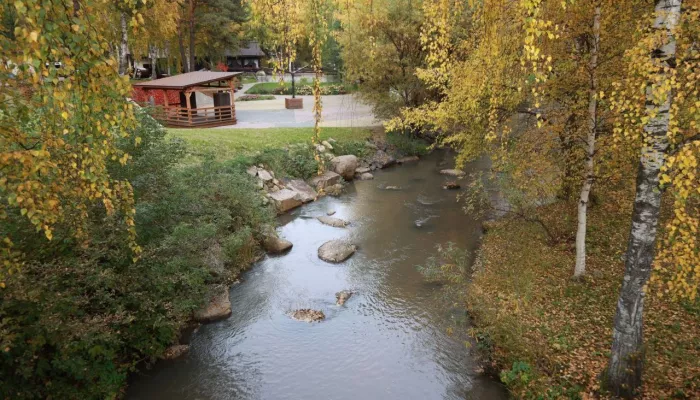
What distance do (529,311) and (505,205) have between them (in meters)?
8.13

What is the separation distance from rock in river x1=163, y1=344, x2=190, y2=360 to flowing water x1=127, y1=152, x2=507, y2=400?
15 centimetres

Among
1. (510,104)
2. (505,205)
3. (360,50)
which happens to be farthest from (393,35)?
(510,104)

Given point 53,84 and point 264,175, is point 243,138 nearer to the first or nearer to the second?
point 264,175

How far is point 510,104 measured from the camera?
11.9m

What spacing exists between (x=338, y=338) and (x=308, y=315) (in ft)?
4.05

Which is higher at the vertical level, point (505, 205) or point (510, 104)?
point (510, 104)

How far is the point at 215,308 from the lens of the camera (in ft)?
A: 35.8

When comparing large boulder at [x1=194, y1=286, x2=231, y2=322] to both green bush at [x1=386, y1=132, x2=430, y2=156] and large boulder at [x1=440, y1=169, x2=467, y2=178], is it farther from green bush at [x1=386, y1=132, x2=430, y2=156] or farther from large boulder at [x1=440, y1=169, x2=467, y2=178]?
green bush at [x1=386, y1=132, x2=430, y2=156]

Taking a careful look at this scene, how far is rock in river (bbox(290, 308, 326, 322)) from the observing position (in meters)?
10.8

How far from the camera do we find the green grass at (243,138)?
64.8ft

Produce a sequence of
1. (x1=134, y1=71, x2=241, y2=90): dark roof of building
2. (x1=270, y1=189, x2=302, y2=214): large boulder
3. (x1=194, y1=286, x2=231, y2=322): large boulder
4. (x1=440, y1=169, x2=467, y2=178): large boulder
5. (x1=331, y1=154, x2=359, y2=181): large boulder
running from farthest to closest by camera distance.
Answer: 1. (x1=134, y1=71, x2=241, y2=90): dark roof of building
2. (x1=440, y1=169, x2=467, y2=178): large boulder
3. (x1=331, y1=154, x2=359, y2=181): large boulder
4. (x1=270, y1=189, x2=302, y2=214): large boulder
5. (x1=194, y1=286, x2=231, y2=322): large boulder

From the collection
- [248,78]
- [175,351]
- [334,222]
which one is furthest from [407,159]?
[248,78]

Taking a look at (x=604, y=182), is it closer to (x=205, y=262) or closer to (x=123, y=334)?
(x=205, y=262)

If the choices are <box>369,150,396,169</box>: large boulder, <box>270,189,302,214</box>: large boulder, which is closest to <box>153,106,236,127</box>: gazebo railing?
<box>369,150,396,169</box>: large boulder
